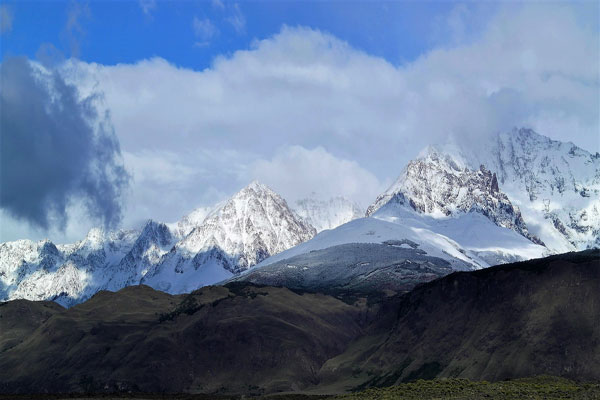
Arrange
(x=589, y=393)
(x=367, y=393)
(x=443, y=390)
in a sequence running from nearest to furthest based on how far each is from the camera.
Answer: (x=589, y=393), (x=443, y=390), (x=367, y=393)

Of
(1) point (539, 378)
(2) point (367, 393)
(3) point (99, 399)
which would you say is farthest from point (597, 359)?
(3) point (99, 399)

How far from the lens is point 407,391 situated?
151 m

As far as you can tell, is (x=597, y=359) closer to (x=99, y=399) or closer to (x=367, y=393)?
(x=367, y=393)

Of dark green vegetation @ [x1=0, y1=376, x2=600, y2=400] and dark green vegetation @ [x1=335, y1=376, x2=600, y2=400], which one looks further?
dark green vegetation @ [x1=335, y1=376, x2=600, y2=400]

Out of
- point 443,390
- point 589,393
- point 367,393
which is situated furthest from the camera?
point 367,393

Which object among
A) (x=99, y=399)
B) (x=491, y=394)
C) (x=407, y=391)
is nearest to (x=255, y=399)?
(x=99, y=399)

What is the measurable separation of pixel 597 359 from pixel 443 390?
223ft

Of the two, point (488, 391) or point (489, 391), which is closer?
point (489, 391)

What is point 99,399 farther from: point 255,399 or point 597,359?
point 597,359

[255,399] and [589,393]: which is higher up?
[255,399]

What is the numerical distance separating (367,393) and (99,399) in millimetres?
68363

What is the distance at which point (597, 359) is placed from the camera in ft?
654

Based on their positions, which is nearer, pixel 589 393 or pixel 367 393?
pixel 589 393

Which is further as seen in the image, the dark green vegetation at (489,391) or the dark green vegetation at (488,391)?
the dark green vegetation at (488,391)
